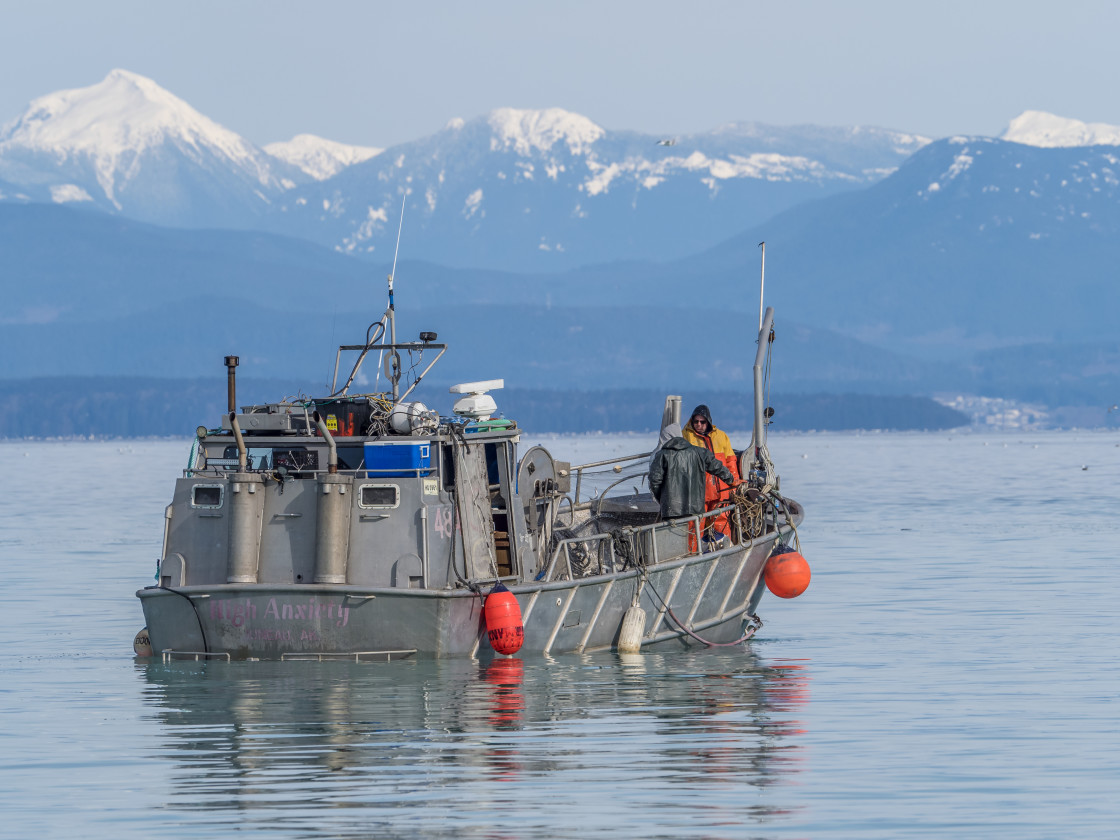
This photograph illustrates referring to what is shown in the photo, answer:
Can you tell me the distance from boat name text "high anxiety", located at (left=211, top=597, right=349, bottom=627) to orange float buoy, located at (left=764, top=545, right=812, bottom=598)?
6.39 m

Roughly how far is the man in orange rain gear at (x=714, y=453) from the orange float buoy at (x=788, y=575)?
31.9 inches

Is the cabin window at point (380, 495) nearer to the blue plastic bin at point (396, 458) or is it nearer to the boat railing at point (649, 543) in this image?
the blue plastic bin at point (396, 458)

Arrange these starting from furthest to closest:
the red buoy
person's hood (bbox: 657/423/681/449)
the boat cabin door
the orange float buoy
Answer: the orange float buoy < person's hood (bbox: 657/423/681/449) < the boat cabin door < the red buoy

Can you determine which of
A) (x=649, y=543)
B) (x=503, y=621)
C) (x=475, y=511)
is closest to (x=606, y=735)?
(x=503, y=621)

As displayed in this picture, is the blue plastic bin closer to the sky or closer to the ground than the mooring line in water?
closer to the sky

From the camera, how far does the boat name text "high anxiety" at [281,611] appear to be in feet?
64.3

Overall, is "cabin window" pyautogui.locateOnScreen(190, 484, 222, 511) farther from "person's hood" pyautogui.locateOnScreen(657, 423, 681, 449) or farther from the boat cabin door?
"person's hood" pyautogui.locateOnScreen(657, 423, 681, 449)

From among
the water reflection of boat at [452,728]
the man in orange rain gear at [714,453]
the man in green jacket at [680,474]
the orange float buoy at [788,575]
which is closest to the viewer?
the water reflection of boat at [452,728]

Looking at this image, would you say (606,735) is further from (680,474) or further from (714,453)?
(714,453)

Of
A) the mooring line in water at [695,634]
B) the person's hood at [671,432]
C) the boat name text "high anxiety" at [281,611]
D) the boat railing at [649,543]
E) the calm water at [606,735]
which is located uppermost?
the person's hood at [671,432]

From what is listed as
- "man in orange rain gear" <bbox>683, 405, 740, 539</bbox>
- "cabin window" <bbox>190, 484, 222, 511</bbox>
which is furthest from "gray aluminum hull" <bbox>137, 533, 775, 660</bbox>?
"man in orange rain gear" <bbox>683, 405, 740, 539</bbox>

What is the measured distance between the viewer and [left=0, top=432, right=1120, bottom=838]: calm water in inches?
530

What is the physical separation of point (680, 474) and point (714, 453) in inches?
41.0

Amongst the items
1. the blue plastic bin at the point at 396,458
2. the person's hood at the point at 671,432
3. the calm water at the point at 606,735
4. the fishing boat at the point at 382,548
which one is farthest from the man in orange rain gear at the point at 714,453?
the blue plastic bin at the point at 396,458
